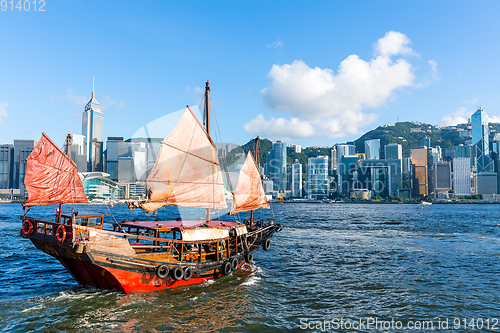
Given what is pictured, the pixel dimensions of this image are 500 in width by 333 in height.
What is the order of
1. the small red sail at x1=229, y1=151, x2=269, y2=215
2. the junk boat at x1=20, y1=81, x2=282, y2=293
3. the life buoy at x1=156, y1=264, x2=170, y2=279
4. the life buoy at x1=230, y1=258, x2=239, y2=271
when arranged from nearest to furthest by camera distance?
the junk boat at x1=20, y1=81, x2=282, y2=293 < the life buoy at x1=156, y1=264, x2=170, y2=279 < the life buoy at x1=230, y1=258, x2=239, y2=271 < the small red sail at x1=229, y1=151, x2=269, y2=215

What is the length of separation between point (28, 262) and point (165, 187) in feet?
44.8

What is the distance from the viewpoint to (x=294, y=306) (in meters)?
16.4

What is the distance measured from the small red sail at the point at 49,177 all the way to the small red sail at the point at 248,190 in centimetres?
1246

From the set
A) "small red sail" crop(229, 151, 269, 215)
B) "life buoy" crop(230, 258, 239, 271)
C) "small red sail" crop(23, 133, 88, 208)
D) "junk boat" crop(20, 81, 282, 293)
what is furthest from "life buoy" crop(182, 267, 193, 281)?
"small red sail" crop(229, 151, 269, 215)

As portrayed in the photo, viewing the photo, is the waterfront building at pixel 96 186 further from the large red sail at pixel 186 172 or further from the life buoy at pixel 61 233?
the life buoy at pixel 61 233

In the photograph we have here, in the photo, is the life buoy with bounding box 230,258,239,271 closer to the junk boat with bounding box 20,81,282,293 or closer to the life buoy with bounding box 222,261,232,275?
the junk boat with bounding box 20,81,282,293

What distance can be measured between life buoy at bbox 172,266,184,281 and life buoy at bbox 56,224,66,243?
5627 millimetres

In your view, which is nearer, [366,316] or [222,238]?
[366,316]

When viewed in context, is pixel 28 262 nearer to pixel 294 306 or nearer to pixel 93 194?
pixel 294 306

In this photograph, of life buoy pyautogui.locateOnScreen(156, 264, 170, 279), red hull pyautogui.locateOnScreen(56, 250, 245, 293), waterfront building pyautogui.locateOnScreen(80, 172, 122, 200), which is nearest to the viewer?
red hull pyautogui.locateOnScreen(56, 250, 245, 293)

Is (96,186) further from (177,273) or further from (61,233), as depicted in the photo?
(177,273)

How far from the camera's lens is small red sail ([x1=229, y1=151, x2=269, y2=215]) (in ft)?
90.1

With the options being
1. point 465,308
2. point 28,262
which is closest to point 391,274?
point 465,308

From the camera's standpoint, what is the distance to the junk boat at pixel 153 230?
15186mm
